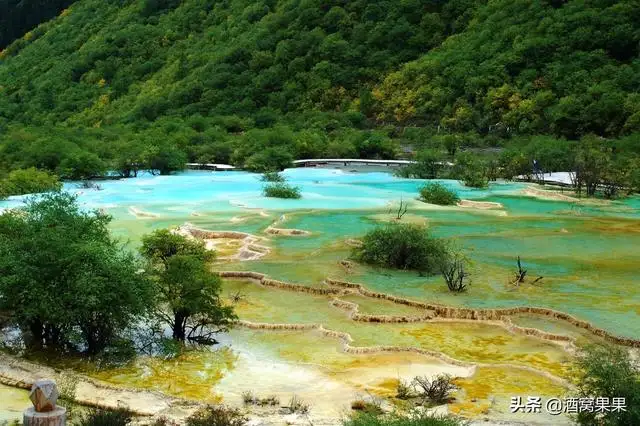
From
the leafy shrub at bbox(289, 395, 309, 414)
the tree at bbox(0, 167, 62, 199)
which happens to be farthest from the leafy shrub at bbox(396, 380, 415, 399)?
the tree at bbox(0, 167, 62, 199)

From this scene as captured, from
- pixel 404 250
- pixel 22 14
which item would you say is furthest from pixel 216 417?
pixel 22 14

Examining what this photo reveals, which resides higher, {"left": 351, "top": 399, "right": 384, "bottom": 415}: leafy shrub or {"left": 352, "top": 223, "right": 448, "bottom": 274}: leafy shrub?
{"left": 352, "top": 223, "right": 448, "bottom": 274}: leafy shrub

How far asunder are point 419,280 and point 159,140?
1141 inches

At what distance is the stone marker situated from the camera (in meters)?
5.26

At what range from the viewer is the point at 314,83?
63750mm

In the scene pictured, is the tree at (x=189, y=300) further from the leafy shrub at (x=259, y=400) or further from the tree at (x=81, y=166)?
the tree at (x=81, y=166)

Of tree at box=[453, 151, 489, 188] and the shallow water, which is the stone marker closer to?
the shallow water

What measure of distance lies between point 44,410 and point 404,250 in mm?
13312

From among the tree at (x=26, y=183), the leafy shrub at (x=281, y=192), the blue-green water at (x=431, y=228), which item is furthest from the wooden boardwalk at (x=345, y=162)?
the tree at (x=26, y=183)

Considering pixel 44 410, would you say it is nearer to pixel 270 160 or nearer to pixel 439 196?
pixel 439 196

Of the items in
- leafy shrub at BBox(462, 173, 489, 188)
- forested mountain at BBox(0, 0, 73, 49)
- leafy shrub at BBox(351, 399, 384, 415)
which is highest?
forested mountain at BBox(0, 0, 73, 49)

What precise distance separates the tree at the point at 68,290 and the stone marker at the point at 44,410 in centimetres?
593

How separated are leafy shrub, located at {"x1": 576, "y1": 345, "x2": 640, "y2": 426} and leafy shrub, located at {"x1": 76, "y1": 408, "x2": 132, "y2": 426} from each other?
4.94 meters

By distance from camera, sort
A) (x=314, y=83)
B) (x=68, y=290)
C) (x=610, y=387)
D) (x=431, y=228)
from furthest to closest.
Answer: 1. (x=314, y=83)
2. (x=431, y=228)
3. (x=68, y=290)
4. (x=610, y=387)
